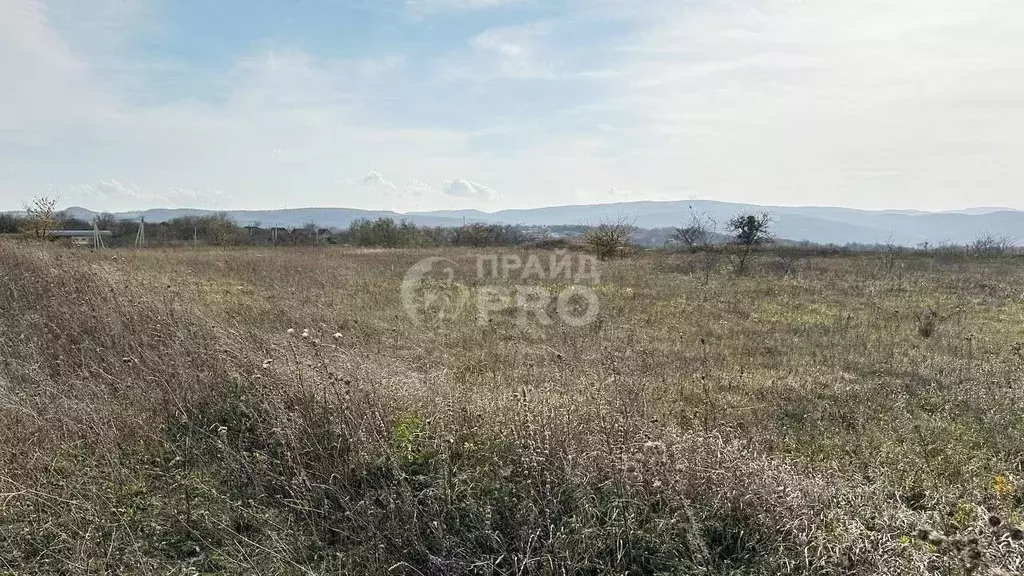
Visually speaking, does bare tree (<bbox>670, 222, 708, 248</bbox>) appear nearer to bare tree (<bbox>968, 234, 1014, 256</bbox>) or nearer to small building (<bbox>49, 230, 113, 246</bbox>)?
bare tree (<bbox>968, 234, 1014, 256</bbox>)

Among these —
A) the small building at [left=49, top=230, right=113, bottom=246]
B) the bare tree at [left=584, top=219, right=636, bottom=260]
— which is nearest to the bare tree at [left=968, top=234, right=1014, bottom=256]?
the bare tree at [left=584, top=219, right=636, bottom=260]

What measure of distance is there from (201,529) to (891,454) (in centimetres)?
408

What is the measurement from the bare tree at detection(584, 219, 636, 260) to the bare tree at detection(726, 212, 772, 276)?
412cm

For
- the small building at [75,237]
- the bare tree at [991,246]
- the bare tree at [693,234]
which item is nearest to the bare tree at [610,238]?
the bare tree at [693,234]

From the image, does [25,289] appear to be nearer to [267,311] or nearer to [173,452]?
[267,311]

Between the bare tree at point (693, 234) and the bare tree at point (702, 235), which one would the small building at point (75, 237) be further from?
the bare tree at point (693, 234)

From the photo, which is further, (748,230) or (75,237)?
(75,237)

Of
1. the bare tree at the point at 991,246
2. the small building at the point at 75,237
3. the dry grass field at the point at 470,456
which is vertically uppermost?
the bare tree at the point at 991,246

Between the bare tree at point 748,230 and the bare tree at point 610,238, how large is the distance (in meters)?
4.12

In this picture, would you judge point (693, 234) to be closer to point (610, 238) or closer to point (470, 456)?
point (610, 238)

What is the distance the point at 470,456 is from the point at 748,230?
60.1 ft

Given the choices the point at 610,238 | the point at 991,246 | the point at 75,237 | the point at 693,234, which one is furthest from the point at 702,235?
the point at 75,237

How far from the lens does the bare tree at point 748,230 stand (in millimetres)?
18750

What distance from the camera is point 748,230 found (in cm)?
1897
